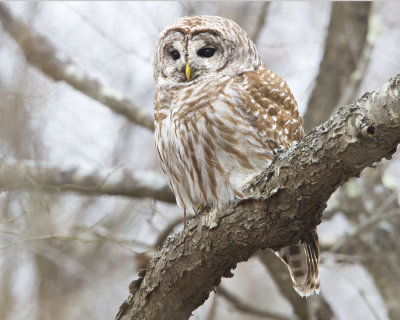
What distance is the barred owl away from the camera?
355cm

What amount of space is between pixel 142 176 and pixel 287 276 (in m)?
1.61

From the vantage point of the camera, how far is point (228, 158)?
3551 mm

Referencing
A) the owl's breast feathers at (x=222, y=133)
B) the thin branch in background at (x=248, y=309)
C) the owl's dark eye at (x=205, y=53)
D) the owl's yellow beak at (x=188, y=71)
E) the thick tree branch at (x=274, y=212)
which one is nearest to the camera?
the thick tree branch at (x=274, y=212)

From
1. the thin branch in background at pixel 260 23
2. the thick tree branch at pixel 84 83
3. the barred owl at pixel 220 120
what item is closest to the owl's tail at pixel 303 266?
the barred owl at pixel 220 120

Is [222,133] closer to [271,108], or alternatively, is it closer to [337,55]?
[271,108]

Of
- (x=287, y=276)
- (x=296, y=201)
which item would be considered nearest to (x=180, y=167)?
(x=296, y=201)

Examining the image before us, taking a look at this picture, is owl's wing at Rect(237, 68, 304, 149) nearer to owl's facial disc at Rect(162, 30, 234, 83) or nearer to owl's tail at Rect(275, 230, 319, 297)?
owl's facial disc at Rect(162, 30, 234, 83)

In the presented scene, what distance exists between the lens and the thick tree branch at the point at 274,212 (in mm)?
2328

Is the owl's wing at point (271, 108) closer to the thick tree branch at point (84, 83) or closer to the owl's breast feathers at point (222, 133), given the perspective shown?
the owl's breast feathers at point (222, 133)

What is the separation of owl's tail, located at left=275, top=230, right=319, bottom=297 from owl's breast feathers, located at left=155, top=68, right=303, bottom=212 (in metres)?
0.61

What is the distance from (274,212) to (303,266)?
3.82 feet

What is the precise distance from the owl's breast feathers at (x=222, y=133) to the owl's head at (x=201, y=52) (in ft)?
0.58

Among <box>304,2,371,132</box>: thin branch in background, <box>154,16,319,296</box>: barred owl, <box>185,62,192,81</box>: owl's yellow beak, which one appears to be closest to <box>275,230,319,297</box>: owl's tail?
<box>154,16,319,296</box>: barred owl

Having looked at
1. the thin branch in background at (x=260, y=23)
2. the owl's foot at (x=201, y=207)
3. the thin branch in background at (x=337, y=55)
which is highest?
the thin branch in background at (x=260, y=23)
